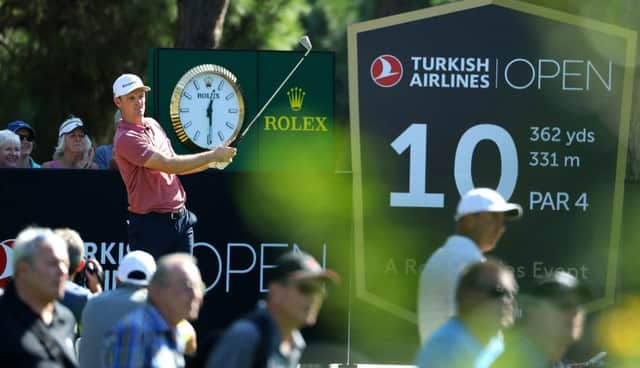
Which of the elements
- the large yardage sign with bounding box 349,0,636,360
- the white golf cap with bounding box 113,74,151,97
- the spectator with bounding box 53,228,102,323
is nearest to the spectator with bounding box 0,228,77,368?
the spectator with bounding box 53,228,102,323

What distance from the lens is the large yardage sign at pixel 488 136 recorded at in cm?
1004

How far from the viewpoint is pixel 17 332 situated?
595 centimetres

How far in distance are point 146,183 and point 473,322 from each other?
13.5ft

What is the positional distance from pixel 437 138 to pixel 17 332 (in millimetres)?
4688

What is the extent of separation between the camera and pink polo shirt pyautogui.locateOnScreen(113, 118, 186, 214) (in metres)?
9.23

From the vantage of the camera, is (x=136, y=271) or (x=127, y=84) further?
(x=127, y=84)

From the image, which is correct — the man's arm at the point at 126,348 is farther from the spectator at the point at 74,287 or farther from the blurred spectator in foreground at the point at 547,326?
the spectator at the point at 74,287

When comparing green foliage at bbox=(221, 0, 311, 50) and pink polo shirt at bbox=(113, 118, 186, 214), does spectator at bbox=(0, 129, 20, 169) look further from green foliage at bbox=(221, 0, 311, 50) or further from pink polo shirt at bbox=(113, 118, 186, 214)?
green foliage at bbox=(221, 0, 311, 50)

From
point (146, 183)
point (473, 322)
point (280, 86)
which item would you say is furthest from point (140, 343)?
point (280, 86)

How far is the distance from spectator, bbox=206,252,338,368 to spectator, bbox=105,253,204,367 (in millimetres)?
451

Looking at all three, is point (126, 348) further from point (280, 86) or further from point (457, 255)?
point (280, 86)

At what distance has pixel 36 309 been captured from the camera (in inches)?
242

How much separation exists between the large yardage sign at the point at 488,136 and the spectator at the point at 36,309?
158 inches

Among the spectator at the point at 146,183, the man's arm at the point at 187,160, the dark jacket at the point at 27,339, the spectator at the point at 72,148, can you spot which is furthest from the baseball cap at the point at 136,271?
the spectator at the point at 72,148
